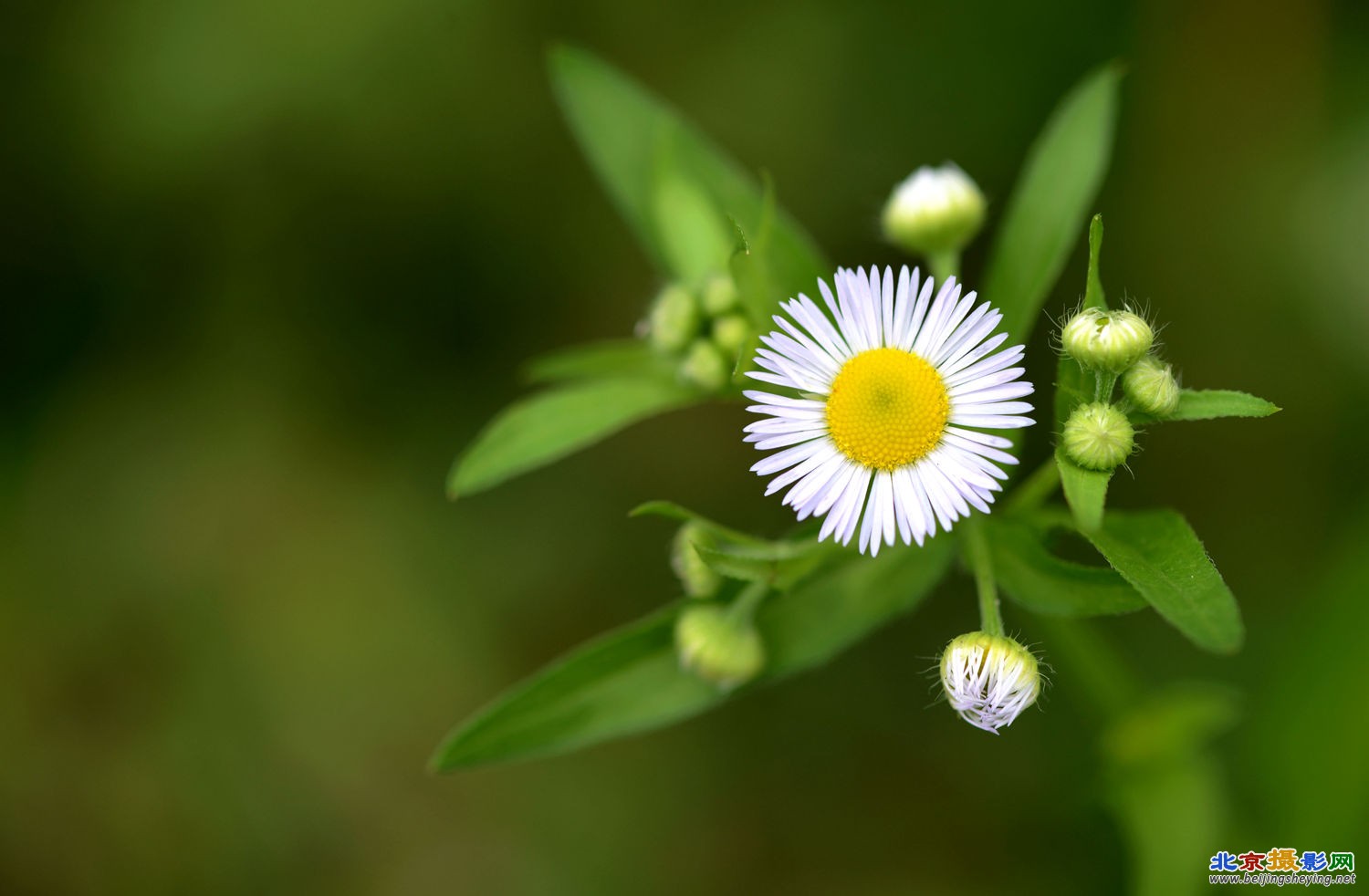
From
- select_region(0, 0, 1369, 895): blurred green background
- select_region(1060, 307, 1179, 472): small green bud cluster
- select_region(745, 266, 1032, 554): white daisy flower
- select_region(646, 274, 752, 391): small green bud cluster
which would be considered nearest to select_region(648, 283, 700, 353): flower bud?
select_region(646, 274, 752, 391): small green bud cluster

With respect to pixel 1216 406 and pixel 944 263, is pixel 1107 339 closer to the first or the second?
pixel 1216 406

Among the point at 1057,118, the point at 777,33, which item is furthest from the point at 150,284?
the point at 1057,118

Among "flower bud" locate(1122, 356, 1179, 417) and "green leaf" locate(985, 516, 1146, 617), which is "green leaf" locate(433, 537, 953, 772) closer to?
"green leaf" locate(985, 516, 1146, 617)

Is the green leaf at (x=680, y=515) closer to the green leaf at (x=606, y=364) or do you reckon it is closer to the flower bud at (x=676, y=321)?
the flower bud at (x=676, y=321)

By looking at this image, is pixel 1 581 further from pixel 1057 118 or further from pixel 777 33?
pixel 1057 118

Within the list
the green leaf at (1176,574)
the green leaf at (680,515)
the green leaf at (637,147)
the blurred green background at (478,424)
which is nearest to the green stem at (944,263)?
the green leaf at (637,147)

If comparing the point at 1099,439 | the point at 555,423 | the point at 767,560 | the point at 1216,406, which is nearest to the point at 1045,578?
the point at 1099,439
